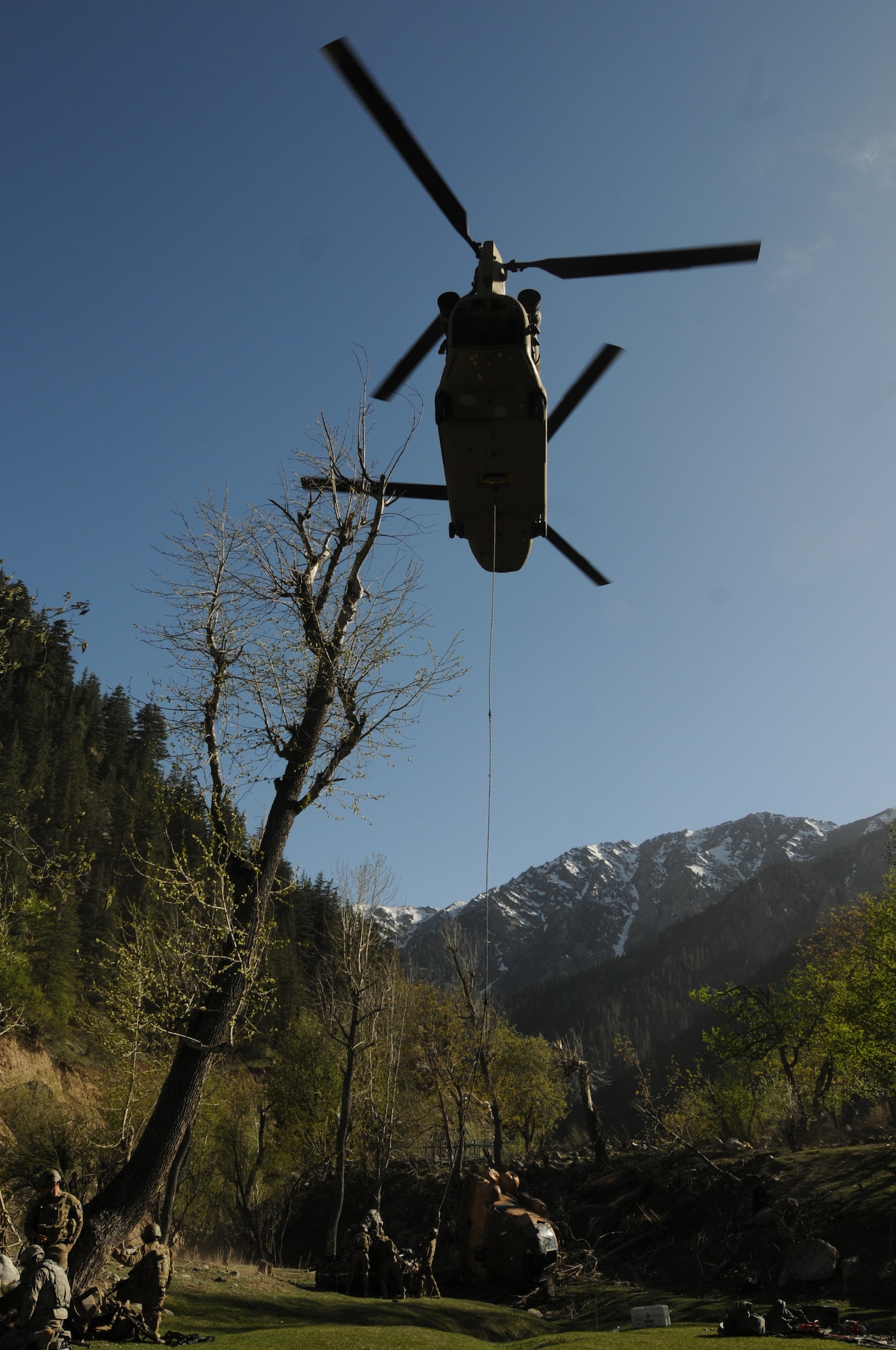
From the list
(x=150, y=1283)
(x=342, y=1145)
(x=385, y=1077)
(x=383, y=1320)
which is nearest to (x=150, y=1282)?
(x=150, y=1283)

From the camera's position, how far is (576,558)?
970 centimetres

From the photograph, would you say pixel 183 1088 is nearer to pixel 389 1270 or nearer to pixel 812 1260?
pixel 389 1270

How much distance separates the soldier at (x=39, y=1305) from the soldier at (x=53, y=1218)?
847 millimetres

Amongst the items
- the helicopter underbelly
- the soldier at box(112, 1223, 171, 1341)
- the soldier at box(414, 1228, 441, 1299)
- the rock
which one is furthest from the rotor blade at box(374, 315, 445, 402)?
the soldier at box(414, 1228, 441, 1299)

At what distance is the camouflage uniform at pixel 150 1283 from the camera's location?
10.5 metres

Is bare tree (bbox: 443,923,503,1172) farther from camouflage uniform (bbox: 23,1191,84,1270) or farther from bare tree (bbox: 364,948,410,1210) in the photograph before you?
camouflage uniform (bbox: 23,1191,84,1270)

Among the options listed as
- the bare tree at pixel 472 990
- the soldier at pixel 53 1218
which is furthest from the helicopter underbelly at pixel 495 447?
the bare tree at pixel 472 990

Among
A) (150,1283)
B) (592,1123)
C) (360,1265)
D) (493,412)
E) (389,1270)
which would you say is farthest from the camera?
(592,1123)

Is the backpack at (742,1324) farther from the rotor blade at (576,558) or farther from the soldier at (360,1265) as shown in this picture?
the rotor blade at (576,558)

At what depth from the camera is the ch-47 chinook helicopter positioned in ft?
21.0

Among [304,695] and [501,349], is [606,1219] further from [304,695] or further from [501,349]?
[501,349]

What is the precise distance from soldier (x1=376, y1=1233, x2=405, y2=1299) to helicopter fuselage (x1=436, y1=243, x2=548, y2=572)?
18138 mm

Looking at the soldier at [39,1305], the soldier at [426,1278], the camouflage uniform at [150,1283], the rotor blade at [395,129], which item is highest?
the rotor blade at [395,129]

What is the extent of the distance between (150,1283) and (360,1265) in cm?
971
